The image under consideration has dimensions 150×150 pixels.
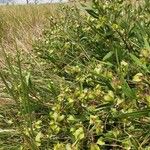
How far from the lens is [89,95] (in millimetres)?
1439

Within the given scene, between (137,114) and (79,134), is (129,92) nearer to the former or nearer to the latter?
(137,114)

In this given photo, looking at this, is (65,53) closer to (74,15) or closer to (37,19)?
(74,15)

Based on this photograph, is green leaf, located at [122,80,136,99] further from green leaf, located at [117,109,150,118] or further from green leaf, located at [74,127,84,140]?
green leaf, located at [74,127,84,140]

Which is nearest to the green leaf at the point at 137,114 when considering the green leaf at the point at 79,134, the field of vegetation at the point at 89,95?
the field of vegetation at the point at 89,95

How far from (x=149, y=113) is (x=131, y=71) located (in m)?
0.46

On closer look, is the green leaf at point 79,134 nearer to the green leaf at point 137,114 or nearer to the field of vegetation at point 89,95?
the field of vegetation at point 89,95

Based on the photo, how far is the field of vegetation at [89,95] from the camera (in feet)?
4.31

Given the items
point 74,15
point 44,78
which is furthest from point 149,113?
point 74,15

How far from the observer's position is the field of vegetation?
1312 mm

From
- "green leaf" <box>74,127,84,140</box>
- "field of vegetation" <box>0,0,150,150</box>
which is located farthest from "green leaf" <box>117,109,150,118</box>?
"green leaf" <box>74,127,84,140</box>

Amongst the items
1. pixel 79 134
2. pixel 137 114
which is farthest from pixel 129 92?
pixel 79 134

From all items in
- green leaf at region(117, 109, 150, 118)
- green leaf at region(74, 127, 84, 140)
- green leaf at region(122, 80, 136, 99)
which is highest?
green leaf at region(122, 80, 136, 99)

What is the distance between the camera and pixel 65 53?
2396mm

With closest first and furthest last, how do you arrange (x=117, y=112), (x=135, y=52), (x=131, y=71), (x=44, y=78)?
(x=117, y=112)
(x=131, y=71)
(x=135, y=52)
(x=44, y=78)
